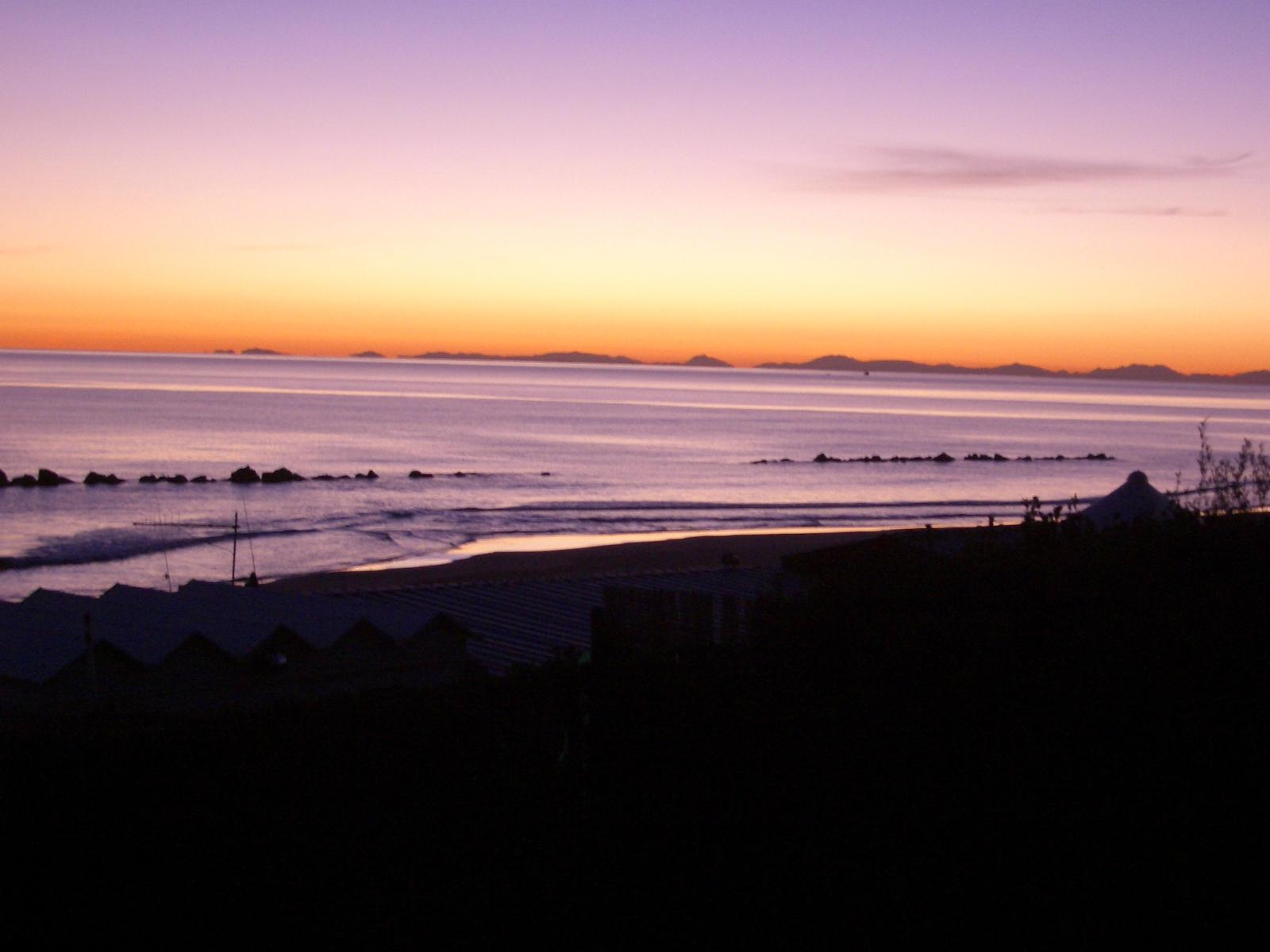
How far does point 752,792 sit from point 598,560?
27366mm

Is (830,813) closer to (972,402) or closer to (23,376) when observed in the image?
(972,402)

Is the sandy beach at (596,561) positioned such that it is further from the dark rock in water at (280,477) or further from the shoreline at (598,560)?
the dark rock in water at (280,477)

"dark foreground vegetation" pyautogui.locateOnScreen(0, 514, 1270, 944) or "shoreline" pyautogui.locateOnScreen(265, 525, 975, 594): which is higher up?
"dark foreground vegetation" pyautogui.locateOnScreen(0, 514, 1270, 944)

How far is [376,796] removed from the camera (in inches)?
239

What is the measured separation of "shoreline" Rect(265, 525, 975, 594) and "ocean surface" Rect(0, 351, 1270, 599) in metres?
2.08

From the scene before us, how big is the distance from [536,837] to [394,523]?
38747mm

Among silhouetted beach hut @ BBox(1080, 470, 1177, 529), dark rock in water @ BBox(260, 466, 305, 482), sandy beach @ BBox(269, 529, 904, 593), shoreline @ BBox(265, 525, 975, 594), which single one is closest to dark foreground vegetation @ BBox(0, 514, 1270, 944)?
silhouetted beach hut @ BBox(1080, 470, 1177, 529)

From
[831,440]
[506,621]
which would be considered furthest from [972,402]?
[506,621]

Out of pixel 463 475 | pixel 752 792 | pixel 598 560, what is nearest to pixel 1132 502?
pixel 752 792

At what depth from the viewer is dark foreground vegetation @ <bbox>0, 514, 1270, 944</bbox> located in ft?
16.1

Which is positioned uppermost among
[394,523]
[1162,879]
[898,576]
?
[898,576]

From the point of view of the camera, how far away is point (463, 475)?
A: 61.9 meters

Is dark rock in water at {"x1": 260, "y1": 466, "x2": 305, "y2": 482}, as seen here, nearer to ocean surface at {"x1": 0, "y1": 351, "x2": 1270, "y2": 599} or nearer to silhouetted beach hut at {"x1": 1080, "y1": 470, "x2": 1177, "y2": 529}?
ocean surface at {"x1": 0, "y1": 351, "x2": 1270, "y2": 599}

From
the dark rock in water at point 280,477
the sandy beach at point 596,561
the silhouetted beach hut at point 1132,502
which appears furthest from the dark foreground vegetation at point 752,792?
the dark rock in water at point 280,477
